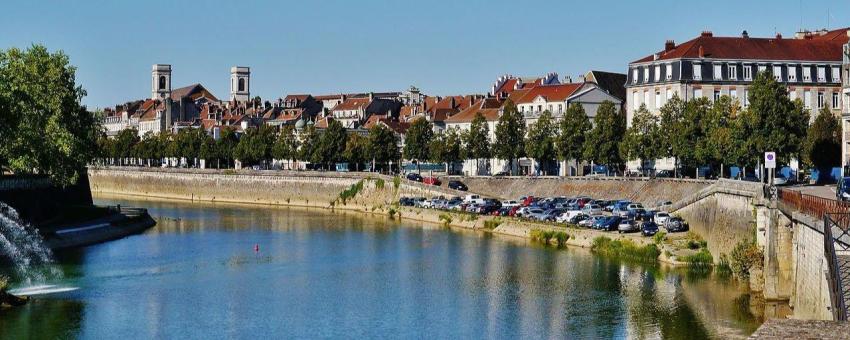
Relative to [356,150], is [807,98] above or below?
above

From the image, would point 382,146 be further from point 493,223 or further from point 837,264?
point 837,264

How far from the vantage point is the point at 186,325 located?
4097cm

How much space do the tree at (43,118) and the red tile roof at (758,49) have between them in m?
40.9

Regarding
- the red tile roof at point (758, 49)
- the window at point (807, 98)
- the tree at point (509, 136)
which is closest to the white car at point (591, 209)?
the red tile roof at point (758, 49)

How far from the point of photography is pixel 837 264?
26844 mm

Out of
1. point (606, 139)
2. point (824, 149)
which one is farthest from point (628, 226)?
point (606, 139)

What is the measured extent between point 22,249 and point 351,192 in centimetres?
4753

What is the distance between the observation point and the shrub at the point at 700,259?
5344cm

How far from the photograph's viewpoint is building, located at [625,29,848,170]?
8788 centimetres

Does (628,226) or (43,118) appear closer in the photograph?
(628,226)

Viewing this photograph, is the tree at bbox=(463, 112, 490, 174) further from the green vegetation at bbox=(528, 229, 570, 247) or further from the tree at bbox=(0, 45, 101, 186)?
the green vegetation at bbox=(528, 229, 570, 247)

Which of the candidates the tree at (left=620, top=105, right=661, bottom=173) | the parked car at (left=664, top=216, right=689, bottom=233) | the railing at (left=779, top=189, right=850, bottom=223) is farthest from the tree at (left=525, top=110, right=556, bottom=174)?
the railing at (left=779, top=189, right=850, bottom=223)

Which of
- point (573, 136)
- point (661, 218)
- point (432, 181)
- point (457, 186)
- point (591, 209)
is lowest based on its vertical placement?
point (661, 218)

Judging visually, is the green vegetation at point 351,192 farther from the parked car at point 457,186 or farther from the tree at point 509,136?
the tree at point 509,136
